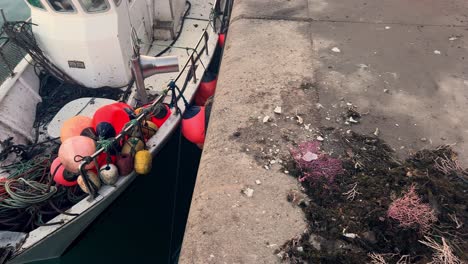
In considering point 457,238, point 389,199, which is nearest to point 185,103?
point 389,199

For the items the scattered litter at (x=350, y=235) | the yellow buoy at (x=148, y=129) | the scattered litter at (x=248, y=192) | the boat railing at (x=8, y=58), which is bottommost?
the yellow buoy at (x=148, y=129)

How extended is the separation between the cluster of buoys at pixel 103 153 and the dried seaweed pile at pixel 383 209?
2.03 meters

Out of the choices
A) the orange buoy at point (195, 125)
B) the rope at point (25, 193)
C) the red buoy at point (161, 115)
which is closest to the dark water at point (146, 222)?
the red buoy at point (161, 115)

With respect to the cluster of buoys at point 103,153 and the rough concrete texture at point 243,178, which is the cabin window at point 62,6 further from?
the rough concrete texture at point 243,178

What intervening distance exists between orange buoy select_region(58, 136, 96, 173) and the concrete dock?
1360 mm

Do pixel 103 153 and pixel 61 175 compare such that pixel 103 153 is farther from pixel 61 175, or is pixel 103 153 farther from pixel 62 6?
pixel 62 6

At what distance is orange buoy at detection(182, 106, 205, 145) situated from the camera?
16.8ft

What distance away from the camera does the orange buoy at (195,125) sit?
513 centimetres

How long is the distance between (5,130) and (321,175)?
4.21 metres

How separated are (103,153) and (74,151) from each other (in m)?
0.35

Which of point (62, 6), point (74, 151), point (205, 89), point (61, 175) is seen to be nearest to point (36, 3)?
point (62, 6)

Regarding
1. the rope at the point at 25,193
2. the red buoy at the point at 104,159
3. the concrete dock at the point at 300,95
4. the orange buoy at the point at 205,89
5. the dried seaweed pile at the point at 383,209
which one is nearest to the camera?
the dried seaweed pile at the point at 383,209

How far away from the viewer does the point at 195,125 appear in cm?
513

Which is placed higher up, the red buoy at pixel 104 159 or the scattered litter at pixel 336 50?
the scattered litter at pixel 336 50
